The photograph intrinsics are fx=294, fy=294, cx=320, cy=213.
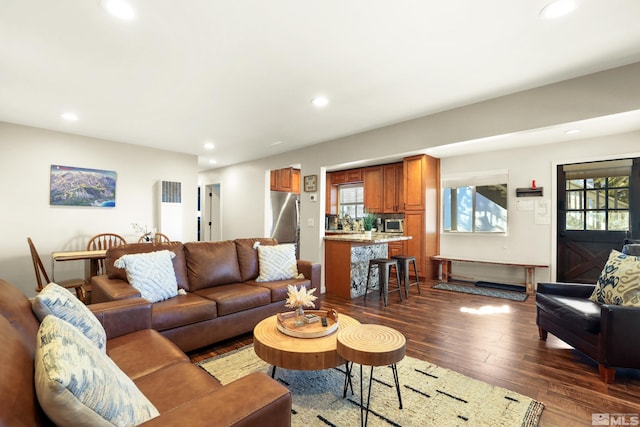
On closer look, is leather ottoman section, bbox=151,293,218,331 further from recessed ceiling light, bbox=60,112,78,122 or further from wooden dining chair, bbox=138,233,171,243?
recessed ceiling light, bbox=60,112,78,122

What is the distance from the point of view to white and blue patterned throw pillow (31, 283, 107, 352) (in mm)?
1252

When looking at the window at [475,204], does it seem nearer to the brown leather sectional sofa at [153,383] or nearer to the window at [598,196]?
the window at [598,196]

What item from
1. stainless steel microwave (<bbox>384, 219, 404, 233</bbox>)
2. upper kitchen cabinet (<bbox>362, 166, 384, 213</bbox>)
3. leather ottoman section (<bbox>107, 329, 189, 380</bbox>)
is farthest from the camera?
upper kitchen cabinet (<bbox>362, 166, 384, 213</bbox>)

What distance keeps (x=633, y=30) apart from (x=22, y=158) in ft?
21.4

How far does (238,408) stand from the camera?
86cm

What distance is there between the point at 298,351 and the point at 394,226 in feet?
15.8

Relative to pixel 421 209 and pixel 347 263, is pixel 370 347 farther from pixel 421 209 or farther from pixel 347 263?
pixel 421 209

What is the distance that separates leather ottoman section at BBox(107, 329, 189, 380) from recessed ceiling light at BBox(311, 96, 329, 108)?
8.36 feet

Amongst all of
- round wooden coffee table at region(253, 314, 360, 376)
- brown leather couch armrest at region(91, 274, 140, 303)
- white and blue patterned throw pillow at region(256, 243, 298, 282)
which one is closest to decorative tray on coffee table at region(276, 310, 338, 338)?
round wooden coffee table at region(253, 314, 360, 376)

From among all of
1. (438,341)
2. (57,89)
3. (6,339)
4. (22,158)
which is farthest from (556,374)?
(22,158)

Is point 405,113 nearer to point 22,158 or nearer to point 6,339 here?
point 6,339

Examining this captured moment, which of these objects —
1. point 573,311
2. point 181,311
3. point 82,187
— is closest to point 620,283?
point 573,311

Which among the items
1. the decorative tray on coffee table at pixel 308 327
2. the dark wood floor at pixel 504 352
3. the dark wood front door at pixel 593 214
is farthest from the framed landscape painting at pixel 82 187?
the dark wood front door at pixel 593 214

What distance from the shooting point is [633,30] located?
197 cm
